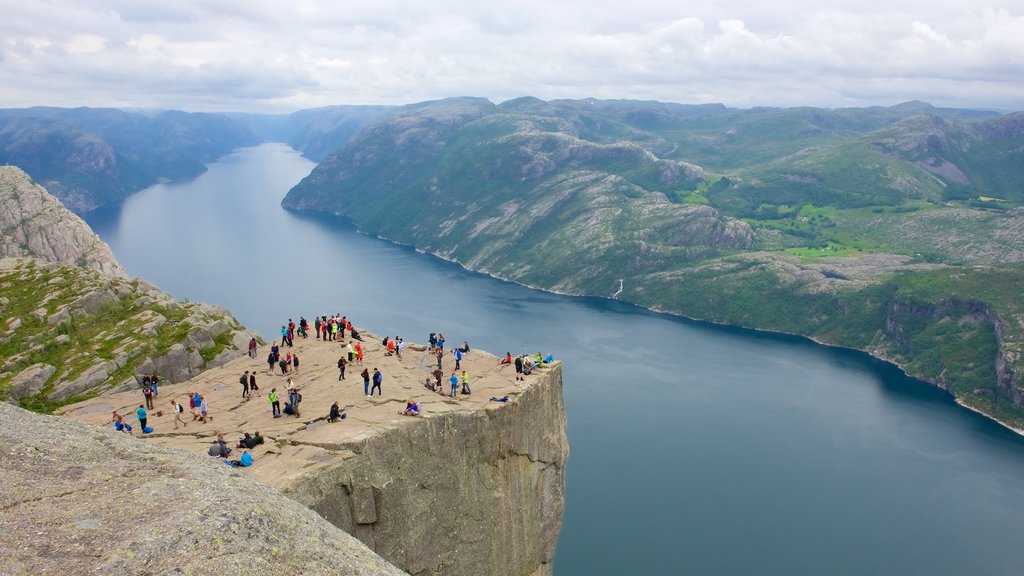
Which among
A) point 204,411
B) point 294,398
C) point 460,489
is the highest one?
point 294,398

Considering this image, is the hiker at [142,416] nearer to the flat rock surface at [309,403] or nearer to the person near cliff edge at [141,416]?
the person near cliff edge at [141,416]

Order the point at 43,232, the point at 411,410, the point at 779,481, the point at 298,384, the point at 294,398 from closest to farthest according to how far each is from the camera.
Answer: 1. the point at 411,410
2. the point at 294,398
3. the point at 298,384
4. the point at 43,232
5. the point at 779,481

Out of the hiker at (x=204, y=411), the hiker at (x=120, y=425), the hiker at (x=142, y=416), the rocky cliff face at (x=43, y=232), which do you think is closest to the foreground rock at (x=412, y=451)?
the hiker at (x=204, y=411)

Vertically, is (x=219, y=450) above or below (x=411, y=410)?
below

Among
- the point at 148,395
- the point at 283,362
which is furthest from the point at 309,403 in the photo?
the point at 148,395

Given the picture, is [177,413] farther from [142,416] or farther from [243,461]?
[243,461]

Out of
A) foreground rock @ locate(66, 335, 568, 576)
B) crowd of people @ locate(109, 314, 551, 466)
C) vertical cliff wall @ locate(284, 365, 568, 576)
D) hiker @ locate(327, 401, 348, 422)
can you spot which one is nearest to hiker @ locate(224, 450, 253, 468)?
crowd of people @ locate(109, 314, 551, 466)

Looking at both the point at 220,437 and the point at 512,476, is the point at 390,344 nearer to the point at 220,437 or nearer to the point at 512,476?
Answer: the point at 512,476

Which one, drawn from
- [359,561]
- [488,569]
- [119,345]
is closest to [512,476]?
[488,569]
